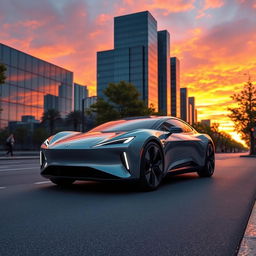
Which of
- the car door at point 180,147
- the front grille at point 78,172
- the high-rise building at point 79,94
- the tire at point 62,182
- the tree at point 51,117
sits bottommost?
the tire at point 62,182

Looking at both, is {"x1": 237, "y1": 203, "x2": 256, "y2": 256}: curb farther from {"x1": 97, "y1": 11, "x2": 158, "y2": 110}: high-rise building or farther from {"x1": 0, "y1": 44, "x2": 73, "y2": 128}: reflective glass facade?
{"x1": 97, "y1": 11, "x2": 158, "y2": 110}: high-rise building

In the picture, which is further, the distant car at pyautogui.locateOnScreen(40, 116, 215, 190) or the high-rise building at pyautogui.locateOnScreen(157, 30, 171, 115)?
the high-rise building at pyautogui.locateOnScreen(157, 30, 171, 115)

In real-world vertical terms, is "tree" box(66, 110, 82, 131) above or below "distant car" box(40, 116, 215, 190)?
above

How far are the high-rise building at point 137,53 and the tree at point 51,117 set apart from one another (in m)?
45.6

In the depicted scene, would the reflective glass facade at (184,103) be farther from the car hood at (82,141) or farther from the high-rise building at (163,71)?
the car hood at (82,141)

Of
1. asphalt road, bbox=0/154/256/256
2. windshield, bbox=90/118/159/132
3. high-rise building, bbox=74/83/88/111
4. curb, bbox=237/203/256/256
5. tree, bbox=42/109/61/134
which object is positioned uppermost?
high-rise building, bbox=74/83/88/111

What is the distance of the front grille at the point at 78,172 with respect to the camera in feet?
16.0

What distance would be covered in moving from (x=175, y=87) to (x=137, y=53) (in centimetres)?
3997

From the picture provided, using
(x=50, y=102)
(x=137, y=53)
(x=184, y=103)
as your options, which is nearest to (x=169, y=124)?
(x=50, y=102)

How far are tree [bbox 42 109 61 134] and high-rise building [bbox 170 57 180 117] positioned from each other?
80784 millimetres

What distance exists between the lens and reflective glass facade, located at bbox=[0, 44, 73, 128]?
155ft

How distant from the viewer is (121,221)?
3332 mm

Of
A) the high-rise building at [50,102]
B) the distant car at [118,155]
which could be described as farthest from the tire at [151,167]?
the high-rise building at [50,102]

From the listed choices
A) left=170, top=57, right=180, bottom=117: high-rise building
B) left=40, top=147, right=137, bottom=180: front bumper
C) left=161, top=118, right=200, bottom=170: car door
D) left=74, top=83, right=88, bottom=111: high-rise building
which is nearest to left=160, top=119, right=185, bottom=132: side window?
left=161, top=118, right=200, bottom=170: car door
